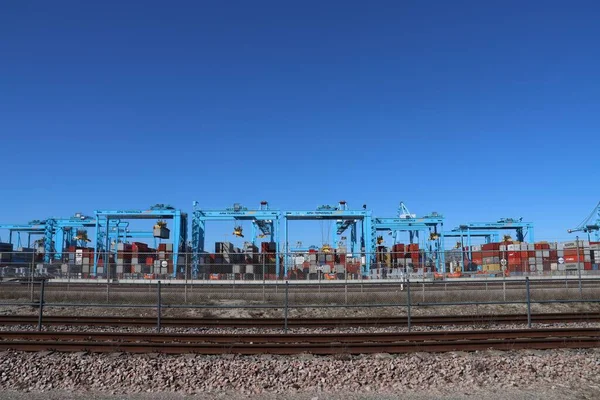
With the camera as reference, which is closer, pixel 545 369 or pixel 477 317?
pixel 545 369

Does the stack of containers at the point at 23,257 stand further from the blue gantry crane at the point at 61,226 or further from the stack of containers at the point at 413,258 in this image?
the stack of containers at the point at 413,258

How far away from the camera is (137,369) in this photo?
1134 cm

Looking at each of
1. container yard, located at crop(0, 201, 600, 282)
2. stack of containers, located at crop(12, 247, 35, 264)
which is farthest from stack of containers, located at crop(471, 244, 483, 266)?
stack of containers, located at crop(12, 247, 35, 264)

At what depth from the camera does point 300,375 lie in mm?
11078

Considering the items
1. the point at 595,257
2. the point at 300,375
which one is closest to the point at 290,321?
the point at 300,375

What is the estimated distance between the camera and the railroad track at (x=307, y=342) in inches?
525

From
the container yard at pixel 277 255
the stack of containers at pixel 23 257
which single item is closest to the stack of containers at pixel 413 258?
the container yard at pixel 277 255

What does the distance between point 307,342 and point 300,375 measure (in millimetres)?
3809

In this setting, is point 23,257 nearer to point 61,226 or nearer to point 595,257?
point 61,226

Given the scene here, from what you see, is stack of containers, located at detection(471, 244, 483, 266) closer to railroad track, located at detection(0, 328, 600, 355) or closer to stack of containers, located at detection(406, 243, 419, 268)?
stack of containers, located at detection(406, 243, 419, 268)

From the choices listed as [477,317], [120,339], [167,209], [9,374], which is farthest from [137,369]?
[167,209]

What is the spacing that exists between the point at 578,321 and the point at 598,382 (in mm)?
10292

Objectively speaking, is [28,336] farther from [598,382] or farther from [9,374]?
[598,382]

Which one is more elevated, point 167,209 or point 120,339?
point 167,209
